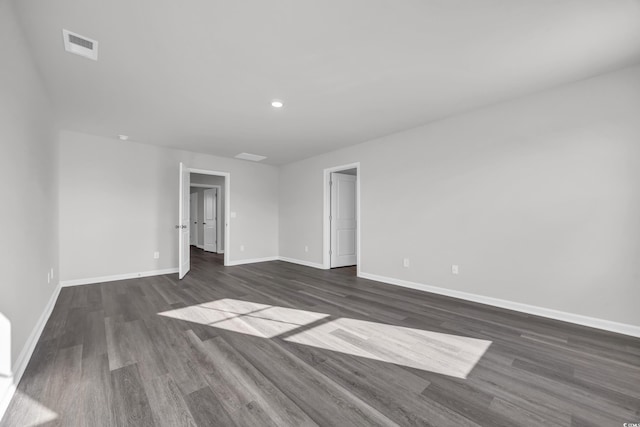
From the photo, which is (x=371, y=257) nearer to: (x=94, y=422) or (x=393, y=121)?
(x=393, y=121)

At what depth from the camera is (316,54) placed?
88.6 inches

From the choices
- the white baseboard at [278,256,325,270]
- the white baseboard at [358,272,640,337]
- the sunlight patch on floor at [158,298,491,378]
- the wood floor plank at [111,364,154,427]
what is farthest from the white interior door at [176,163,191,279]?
the white baseboard at [358,272,640,337]

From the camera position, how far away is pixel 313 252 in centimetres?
593

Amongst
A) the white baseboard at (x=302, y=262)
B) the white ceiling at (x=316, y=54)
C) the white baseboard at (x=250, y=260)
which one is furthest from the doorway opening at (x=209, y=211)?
the white ceiling at (x=316, y=54)

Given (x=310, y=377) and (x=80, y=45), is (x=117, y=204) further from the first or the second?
(x=310, y=377)

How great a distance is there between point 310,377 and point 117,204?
15.2 ft

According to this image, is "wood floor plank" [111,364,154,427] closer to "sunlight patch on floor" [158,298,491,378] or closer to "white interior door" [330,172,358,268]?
"sunlight patch on floor" [158,298,491,378]

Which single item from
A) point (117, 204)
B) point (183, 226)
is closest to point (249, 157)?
point (183, 226)

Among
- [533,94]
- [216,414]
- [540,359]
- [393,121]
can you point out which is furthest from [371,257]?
[216,414]

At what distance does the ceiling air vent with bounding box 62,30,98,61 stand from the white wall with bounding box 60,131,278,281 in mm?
2874

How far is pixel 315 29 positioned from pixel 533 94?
102 inches

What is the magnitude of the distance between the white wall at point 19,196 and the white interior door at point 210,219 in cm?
551

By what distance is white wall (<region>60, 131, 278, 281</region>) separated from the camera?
4.24 meters

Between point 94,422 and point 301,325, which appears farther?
point 301,325
